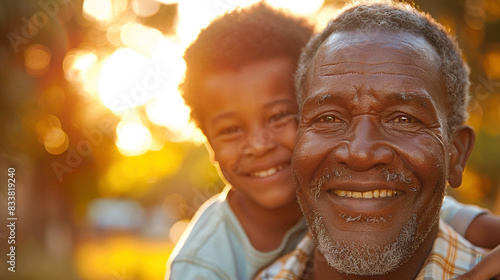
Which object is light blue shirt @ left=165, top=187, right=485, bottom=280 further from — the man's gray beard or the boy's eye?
the man's gray beard

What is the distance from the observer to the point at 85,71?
32.0 ft

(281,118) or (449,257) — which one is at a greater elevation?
(281,118)

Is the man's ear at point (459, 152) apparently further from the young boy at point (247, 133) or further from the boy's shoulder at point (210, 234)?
the boy's shoulder at point (210, 234)

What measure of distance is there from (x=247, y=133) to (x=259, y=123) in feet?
0.37

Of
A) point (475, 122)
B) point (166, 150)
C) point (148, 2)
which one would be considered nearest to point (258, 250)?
point (475, 122)

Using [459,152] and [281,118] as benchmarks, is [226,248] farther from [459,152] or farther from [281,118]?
[459,152]

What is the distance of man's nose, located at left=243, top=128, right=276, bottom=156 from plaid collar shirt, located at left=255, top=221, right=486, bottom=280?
632 millimetres

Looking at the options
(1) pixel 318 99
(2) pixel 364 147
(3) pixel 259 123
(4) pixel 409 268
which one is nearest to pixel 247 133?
(3) pixel 259 123

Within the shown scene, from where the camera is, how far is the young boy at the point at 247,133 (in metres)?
3.42

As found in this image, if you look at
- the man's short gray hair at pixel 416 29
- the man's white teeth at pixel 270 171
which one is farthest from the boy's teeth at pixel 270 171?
the man's short gray hair at pixel 416 29

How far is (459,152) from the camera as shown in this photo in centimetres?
283

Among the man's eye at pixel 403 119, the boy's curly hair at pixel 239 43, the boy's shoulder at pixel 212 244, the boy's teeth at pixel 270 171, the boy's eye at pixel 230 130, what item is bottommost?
the boy's shoulder at pixel 212 244

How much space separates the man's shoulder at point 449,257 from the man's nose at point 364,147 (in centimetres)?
62

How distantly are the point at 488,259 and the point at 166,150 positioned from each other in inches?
754
